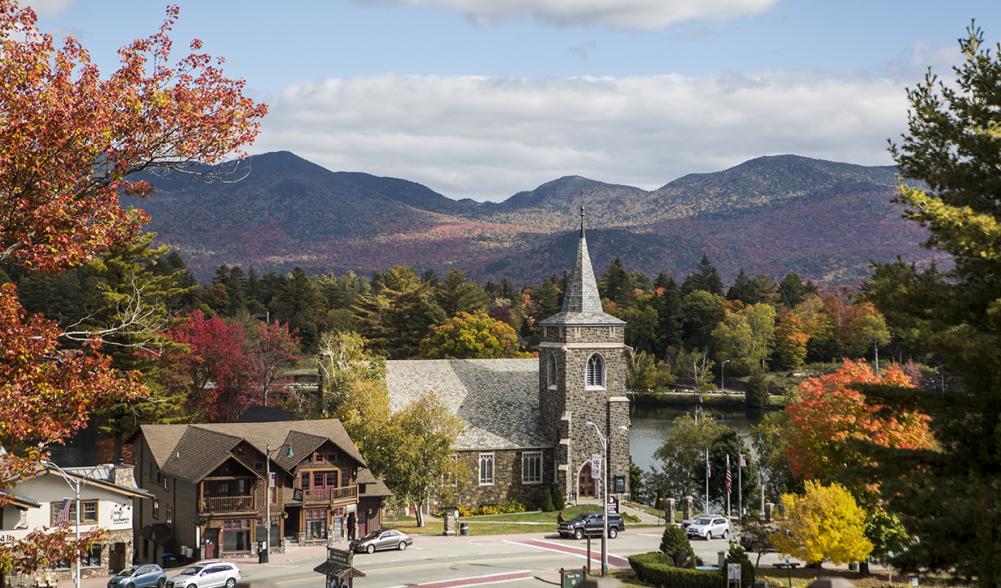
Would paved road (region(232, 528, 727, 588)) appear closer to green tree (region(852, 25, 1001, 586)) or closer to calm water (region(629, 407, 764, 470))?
green tree (region(852, 25, 1001, 586))

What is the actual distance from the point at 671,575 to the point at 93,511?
84.4 ft

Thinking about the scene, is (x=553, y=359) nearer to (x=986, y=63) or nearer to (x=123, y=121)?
(x=986, y=63)

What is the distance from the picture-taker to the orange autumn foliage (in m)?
44.6

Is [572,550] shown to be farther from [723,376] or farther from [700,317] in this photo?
[700,317]

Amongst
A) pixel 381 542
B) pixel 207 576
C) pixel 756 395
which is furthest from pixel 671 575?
pixel 756 395

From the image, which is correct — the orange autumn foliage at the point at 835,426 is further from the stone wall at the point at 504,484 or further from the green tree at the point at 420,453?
the stone wall at the point at 504,484

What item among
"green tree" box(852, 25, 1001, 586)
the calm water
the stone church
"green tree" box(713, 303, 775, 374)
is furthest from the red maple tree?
"green tree" box(713, 303, 775, 374)

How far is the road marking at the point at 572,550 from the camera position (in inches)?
1859

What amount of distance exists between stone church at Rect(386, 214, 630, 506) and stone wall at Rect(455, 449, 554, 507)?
6 centimetres

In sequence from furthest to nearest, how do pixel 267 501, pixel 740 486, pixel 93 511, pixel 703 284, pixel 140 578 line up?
pixel 703 284 → pixel 740 486 → pixel 267 501 → pixel 93 511 → pixel 140 578

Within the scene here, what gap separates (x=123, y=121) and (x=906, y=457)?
56.7 feet

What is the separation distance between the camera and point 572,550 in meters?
50.8

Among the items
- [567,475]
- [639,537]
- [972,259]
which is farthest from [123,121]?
[567,475]

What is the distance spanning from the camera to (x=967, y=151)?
898 inches
